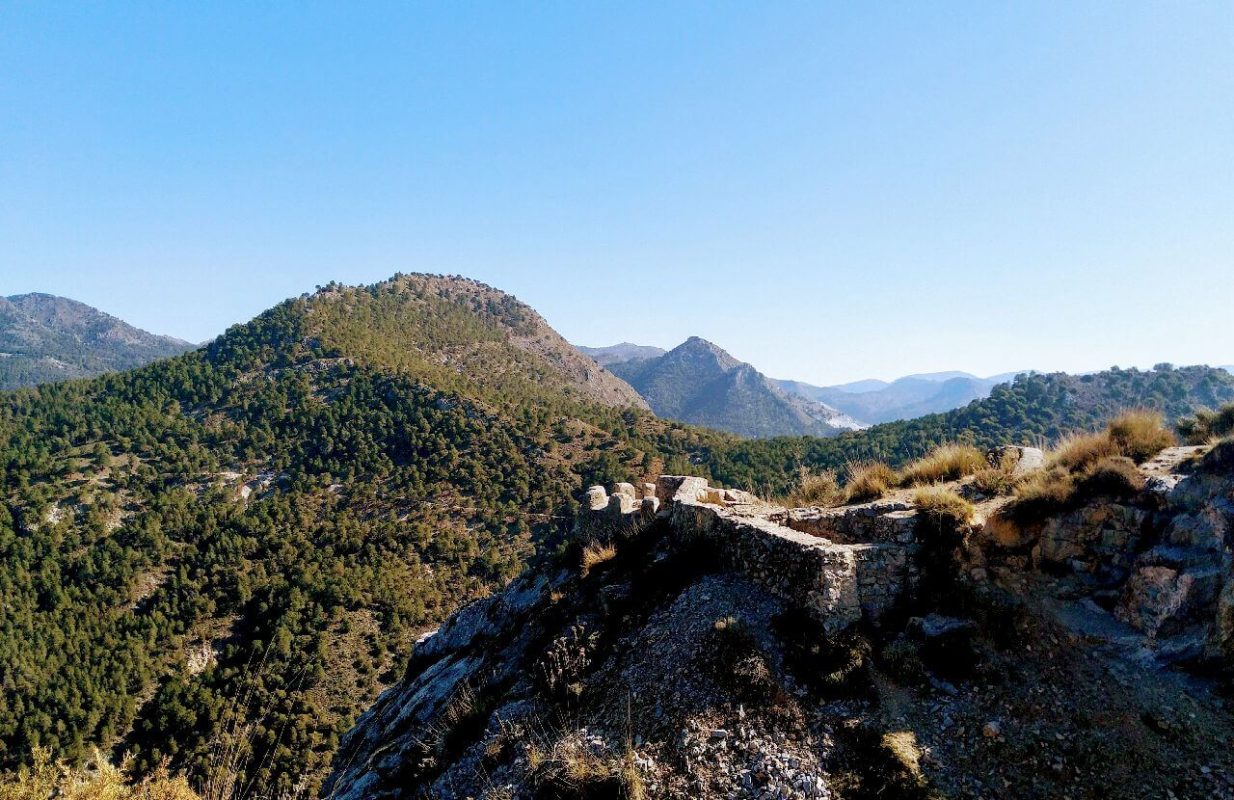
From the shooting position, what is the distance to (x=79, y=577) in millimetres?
52219

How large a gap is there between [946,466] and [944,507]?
303 centimetres

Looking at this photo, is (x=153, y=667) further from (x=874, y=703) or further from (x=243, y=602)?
(x=874, y=703)

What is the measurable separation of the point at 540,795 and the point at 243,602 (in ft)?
175

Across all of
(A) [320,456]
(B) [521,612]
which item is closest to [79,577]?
(A) [320,456]

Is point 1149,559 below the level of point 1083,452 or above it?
below

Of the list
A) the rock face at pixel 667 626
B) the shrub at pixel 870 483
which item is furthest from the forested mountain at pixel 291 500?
the rock face at pixel 667 626

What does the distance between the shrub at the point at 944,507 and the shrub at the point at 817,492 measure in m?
2.82

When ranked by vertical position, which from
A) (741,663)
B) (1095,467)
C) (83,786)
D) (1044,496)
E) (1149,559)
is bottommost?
(83,786)

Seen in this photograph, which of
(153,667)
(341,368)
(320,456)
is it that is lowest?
(153,667)

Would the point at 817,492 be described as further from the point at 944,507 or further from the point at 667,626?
the point at 667,626

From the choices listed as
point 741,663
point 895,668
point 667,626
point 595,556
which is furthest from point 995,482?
point 595,556

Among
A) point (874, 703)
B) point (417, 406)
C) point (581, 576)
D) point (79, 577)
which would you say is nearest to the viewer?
point (874, 703)

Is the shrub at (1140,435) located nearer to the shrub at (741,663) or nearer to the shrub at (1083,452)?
the shrub at (1083,452)

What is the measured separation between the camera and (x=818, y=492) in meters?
12.8
